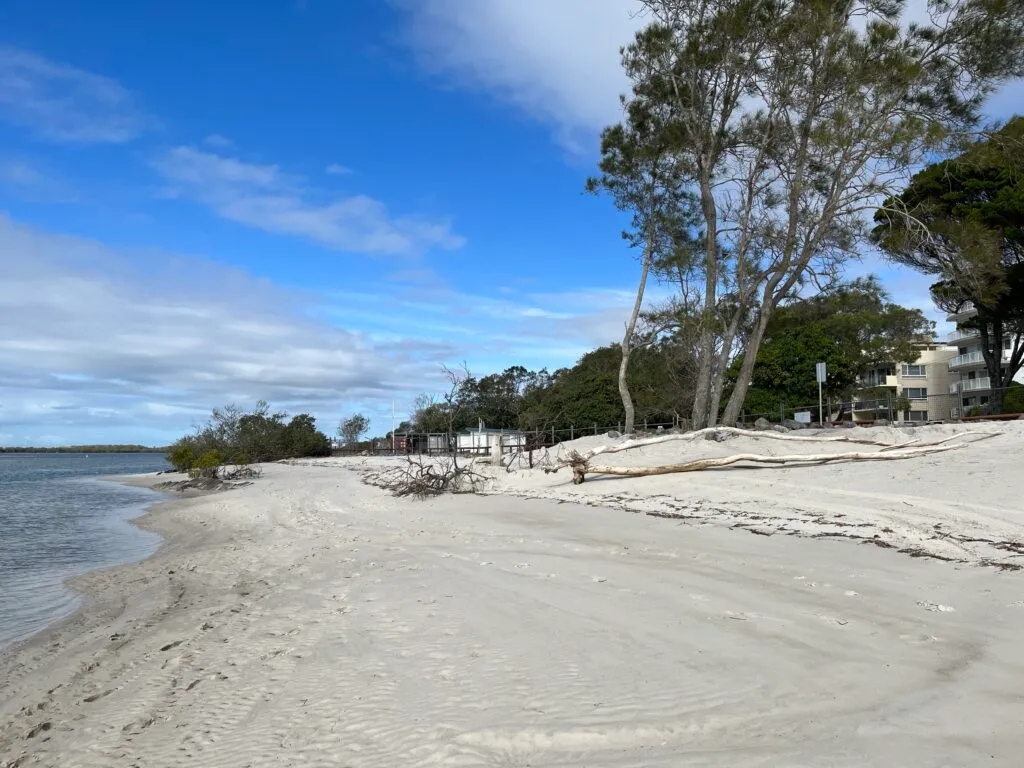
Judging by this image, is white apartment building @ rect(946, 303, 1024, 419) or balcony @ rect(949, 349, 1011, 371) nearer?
white apartment building @ rect(946, 303, 1024, 419)

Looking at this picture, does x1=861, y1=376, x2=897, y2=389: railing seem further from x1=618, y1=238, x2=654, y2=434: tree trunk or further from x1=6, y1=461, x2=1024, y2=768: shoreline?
x1=6, y1=461, x2=1024, y2=768: shoreline

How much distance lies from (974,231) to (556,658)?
57.7 ft

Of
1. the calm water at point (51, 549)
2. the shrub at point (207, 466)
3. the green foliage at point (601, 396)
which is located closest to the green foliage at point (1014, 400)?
the green foliage at point (601, 396)

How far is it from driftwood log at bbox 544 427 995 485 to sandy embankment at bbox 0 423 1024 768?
372 centimetres

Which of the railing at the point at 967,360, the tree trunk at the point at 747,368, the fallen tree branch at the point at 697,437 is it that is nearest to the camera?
the fallen tree branch at the point at 697,437

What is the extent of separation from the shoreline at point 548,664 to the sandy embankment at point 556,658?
0.07 ft

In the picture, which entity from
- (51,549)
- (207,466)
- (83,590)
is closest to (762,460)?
(83,590)

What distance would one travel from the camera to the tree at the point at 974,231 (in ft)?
54.3

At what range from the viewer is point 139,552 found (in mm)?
12156

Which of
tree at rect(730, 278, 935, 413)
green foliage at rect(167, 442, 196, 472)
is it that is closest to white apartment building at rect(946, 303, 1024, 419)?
tree at rect(730, 278, 935, 413)

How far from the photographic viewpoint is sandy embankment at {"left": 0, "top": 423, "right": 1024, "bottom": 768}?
327cm

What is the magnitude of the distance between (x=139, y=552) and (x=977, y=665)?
41.0 feet

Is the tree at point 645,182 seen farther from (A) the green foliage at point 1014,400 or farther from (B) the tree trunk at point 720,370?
(A) the green foliage at point 1014,400

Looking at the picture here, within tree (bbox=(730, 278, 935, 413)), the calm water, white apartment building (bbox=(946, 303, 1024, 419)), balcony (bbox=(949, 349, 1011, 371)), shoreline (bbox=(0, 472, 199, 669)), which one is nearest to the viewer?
shoreline (bbox=(0, 472, 199, 669))
